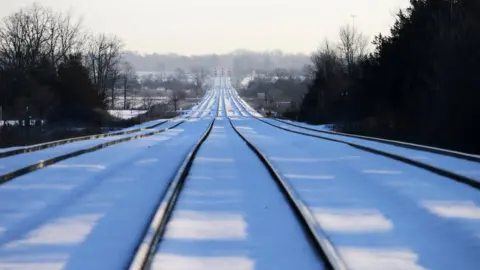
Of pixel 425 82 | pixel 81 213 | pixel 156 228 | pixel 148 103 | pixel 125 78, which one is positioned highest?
pixel 125 78

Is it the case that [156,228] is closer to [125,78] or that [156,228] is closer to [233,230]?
[233,230]

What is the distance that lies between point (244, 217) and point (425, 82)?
107 ft

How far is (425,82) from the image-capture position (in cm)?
4059

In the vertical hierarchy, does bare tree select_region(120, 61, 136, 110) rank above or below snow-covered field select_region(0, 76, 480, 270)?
above

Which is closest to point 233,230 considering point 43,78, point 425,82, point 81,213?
point 81,213

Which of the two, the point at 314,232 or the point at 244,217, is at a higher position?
the point at 314,232

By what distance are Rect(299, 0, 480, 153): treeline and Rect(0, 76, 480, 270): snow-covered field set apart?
46.7 feet

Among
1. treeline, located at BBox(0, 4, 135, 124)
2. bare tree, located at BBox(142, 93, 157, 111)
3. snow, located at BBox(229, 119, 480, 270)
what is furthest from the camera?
bare tree, located at BBox(142, 93, 157, 111)

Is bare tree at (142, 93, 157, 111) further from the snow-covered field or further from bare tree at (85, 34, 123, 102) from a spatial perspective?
the snow-covered field

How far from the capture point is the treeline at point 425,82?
31.8m

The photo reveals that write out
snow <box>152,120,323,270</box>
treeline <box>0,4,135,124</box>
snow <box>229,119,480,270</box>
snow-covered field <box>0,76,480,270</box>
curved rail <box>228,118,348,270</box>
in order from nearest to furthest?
curved rail <box>228,118,348,270</box>, snow <box>152,120,323,270</box>, snow-covered field <box>0,76,480,270</box>, snow <box>229,119,480,270</box>, treeline <box>0,4,135,124</box>

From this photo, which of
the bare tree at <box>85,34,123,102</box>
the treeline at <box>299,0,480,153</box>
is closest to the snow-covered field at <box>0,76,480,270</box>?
the treeline at <box>299,0,480,153</box>

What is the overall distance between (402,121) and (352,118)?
14.5 meters

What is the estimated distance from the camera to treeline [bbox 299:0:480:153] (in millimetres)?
31812
